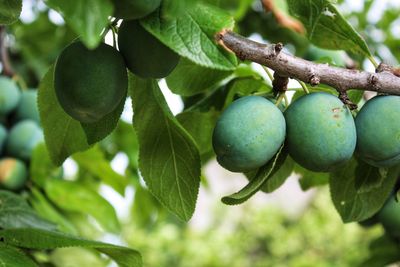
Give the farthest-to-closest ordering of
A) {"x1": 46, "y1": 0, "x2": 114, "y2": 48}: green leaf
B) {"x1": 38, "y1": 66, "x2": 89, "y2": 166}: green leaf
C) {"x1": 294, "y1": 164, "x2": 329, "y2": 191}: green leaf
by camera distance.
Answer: {"x1": 294, "y1": 164, "x2": 329, "y2": 191}: green leaf, {"x1": 38, "y1": 66, "x2": 89, "y2": 166}: green leaf, {"x1": 46, "y1": 0, "x2": 114, "y2": 48}: green leaf

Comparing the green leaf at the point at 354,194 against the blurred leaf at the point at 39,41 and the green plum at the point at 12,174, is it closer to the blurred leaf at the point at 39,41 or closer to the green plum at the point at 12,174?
the green plum at the point at 12,174

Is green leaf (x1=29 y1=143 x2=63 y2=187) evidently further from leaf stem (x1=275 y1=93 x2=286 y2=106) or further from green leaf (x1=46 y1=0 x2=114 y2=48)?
green leaf (x1=46 y1=0 x2=114 y2=48)

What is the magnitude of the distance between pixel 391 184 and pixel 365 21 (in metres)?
1.44

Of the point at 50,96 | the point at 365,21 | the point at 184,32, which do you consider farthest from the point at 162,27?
the point at 365,21

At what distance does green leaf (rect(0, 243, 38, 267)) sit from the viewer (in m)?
0.91

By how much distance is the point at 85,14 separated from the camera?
64 cm

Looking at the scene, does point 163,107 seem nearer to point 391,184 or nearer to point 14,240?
point 14,240

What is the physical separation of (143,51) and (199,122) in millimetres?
463

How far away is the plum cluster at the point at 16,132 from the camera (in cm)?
158

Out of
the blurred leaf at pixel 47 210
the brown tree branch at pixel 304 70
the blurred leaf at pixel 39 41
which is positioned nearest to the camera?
the brown tree branch at pixel 304 70

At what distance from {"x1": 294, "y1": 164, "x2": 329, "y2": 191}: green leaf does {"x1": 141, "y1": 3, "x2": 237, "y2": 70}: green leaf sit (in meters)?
0.63

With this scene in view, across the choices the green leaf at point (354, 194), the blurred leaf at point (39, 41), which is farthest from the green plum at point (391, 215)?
the blurred leaf at point (39, 41)

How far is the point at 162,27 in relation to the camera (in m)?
0.78

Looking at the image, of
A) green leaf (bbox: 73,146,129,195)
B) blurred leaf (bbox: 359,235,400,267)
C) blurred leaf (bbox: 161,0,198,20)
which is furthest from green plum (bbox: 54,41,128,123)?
blurred leaf (bbox: 359,235,400,267)
